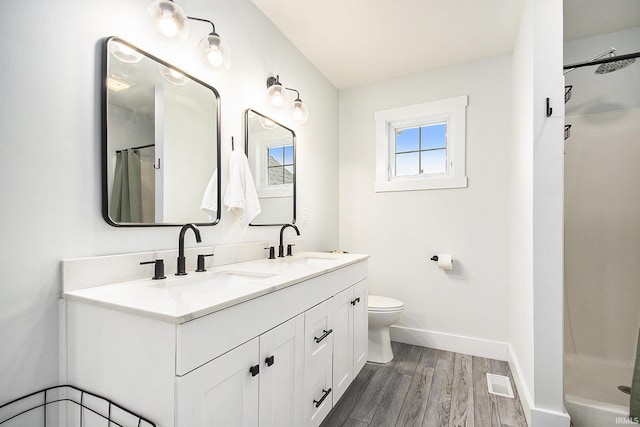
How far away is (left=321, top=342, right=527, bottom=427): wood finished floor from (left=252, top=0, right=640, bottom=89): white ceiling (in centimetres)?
250

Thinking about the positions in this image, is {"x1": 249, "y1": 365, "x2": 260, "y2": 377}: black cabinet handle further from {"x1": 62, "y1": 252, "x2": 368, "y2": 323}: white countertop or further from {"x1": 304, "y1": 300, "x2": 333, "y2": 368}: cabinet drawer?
{"x1": 304, "y1": 300, "x2": 333, "y2": 368}: cabinet drawer

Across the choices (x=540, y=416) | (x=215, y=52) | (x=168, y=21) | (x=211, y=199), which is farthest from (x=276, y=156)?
(x=540, y=416)

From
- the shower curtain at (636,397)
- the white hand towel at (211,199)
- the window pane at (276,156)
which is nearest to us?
the shower curtain at (636,397)

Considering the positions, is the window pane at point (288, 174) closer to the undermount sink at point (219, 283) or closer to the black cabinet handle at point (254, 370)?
the undermount sink at point (219, 283)

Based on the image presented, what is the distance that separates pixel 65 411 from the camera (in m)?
0.99

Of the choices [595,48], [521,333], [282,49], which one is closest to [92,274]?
[282,49]

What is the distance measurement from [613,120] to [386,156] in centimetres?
163

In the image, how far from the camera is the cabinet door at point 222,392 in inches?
30.7

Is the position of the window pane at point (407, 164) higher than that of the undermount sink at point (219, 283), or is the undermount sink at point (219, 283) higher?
the window pane at point (407, 164)

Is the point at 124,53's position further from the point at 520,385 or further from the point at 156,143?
the point at 520,385

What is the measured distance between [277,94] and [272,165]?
1.54ft

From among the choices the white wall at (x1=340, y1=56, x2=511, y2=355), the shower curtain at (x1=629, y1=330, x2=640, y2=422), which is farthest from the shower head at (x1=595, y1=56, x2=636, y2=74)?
the shower curtain at (x1=629, y1=330, x2=640, y2=422)

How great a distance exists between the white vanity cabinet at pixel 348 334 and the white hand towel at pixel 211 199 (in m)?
0.79

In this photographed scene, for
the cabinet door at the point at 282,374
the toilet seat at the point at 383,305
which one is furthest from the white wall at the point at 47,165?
the toilet seat at the point at 383,305
